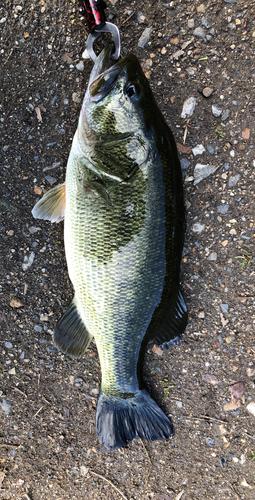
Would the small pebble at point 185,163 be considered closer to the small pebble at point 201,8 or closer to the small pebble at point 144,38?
the small pebble at point 144,38

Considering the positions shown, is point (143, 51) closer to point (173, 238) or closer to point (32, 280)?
point (173, 238)

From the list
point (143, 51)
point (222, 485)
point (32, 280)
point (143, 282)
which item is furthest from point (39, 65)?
point (222, 485)

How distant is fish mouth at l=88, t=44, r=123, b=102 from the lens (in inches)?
65.6

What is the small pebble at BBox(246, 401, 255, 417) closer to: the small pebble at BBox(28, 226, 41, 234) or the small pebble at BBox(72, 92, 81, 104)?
the small pebble at BBox(28, 226, 41, 234)

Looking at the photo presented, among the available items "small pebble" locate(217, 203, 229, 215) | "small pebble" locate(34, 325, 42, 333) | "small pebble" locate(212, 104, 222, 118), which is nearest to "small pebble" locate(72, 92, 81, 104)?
"small pebble" locate(212, 104, 222, 118)

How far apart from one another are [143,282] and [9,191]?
52.3 inches

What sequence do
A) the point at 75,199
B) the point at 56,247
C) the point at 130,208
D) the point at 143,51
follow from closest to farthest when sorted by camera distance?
the point at 130,208
the point at 75,199
the point at 143,51
the point at 56,247

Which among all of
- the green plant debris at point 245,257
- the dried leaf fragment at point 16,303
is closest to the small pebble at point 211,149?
the green plant debris at point 245,257

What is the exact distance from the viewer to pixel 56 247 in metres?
2.29

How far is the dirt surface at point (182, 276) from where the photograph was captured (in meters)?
2.12

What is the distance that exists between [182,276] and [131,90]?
1.33 metres

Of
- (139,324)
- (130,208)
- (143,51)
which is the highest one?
(143,51)

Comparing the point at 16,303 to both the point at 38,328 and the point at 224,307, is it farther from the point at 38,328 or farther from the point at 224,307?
the point at 224,307

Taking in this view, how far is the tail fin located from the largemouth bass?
0.78 feet
